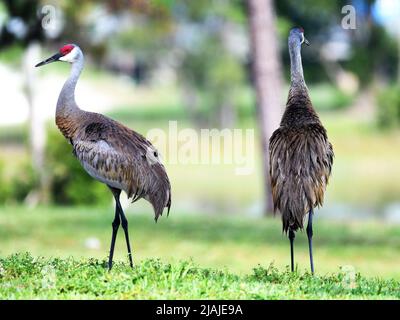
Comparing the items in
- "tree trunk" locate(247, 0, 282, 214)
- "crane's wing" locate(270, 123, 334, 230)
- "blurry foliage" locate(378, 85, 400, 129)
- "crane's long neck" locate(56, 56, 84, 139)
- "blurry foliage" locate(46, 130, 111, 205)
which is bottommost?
"crane's wing" locate(270, 123, 334, 230)

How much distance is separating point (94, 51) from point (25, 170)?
14.6 feet

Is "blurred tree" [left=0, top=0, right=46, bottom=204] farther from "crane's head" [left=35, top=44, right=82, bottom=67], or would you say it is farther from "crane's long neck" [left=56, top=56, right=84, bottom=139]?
"crane's long neck" [left=56, top=56, right=84, bottom=139]

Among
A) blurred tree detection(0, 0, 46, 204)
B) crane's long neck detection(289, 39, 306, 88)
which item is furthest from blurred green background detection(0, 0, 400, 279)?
crane's long neck detection(289, 39, 306, 88)

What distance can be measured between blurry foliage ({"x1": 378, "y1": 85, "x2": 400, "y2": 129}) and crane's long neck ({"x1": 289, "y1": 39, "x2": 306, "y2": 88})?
36.1 metres

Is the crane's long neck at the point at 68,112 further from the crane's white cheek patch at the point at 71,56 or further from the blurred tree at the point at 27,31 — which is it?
the blurred tree at the point at 27,31

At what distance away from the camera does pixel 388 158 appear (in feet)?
138

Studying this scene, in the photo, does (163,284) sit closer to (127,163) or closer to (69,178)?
(127,163)

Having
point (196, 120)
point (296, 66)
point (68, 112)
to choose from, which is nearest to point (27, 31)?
point (68, 112)

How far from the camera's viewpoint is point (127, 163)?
931 centimetres

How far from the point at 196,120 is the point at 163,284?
4439 centimetres

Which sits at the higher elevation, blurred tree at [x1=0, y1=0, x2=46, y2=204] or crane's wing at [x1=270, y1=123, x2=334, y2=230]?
blurred tree at [x1=0, y1=0, x2=46, y2=204]

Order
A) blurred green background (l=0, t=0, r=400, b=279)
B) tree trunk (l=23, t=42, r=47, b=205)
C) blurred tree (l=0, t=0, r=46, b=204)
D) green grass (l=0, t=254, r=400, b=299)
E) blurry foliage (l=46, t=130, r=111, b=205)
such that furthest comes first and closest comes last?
tree trunk (l=23, t=42, r=47, b=205), blurry foliage (l=46, t=130, r=111, b=205), blurred tree (l=0, t=0, r=46, b=204), blurred green background (l=0, t=0, r=400, b=279), green grass (l=0, t=254, r=400, b=299)

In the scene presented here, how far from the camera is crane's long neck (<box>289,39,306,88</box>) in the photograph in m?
10.0

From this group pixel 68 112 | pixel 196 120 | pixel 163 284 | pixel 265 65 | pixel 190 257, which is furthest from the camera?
pixel 196 120
